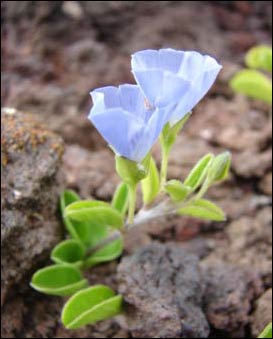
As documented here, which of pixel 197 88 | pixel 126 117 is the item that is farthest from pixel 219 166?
pixel 126 117

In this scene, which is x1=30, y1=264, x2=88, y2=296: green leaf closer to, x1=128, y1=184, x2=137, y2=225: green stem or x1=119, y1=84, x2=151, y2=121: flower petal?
x1=128, y1=184, x2=137, y2=225: green stem

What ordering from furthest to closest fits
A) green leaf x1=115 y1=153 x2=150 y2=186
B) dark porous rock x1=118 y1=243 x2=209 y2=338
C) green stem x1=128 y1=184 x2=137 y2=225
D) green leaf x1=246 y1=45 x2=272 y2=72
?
green leaf x1=246 y1=45 x2=272 y2=72 → dark porous rock x1=118 y1=243 x2=209 y2=338 → green stem x1=128 y1=184 x2=137 y2=225 → green leaf x1=115 y1=153 x2=150 y2=186

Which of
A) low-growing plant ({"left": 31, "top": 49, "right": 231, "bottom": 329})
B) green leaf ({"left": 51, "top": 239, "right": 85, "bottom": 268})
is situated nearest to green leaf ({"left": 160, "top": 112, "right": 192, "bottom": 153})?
low-growing plant ({"left": 31, "top": 49, "right": 231, "bottom": 329})

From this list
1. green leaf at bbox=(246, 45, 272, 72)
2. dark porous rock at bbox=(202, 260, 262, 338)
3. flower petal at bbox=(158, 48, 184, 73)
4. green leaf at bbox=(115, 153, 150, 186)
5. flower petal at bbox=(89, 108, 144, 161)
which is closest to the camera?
flower petal at bbox=(89, 108, 144, 161)

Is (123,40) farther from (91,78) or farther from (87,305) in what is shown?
(87,305)

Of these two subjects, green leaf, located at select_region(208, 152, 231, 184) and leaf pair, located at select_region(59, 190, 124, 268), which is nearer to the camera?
green leaf, located at select_region(208, 152, 231, 184)

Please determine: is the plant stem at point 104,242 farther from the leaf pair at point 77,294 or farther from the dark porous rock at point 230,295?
the dark porous rock at point 230,295

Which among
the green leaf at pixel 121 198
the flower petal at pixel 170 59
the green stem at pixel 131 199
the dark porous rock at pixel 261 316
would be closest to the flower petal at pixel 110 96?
the flower petal at pixel 170 59

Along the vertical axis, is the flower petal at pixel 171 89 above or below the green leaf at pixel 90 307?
above

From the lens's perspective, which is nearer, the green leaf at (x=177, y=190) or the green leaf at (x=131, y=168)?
the green leaf at (x=131, y=168)
